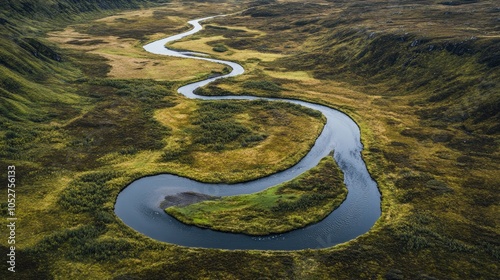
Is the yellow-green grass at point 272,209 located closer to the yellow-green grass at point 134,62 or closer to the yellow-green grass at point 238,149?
the yellow-green grass at point 238,149

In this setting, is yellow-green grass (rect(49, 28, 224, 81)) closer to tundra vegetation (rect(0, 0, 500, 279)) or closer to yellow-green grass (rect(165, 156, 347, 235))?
tundra vegetation (rect(0, 0, 500, 279))

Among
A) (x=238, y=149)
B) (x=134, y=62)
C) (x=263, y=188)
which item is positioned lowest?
(x=263, y=188)

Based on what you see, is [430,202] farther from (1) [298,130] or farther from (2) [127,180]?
(2) [127,180]

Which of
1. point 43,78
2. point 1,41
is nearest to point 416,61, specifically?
point 43,78

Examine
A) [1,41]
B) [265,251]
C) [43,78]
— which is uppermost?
[1,41]

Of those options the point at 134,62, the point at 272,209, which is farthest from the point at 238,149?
the point at 134,62

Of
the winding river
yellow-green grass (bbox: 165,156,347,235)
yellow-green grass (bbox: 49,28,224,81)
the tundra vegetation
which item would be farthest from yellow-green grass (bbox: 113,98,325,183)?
yellow-green grass (bbox: 49,28,224,81)

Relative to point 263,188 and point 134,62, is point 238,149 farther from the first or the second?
point 134,62
